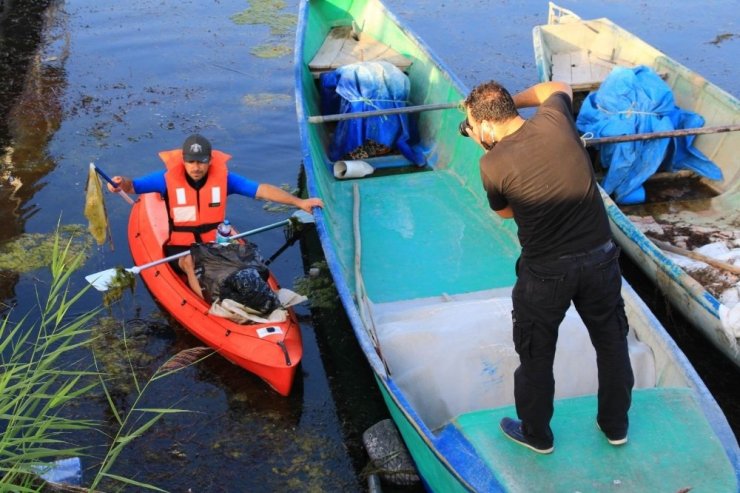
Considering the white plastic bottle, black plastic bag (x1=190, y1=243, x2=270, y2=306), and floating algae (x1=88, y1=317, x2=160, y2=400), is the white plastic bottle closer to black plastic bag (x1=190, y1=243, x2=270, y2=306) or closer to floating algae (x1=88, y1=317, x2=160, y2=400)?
black plastic bag (x1=190, y1=243, x2=270, y2=306)

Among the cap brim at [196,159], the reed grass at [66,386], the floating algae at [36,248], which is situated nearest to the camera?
the reed grass at [66,386]

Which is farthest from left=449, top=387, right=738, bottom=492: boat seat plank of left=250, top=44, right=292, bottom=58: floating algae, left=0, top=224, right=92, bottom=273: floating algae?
left=250, top=44, right=292, bottom=58: floating algae

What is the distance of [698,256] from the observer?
602 centimetres

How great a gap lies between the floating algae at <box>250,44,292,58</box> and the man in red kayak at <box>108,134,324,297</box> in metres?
6.35

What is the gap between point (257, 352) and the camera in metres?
5.09

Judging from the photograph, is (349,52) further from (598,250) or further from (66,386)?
(598,250)

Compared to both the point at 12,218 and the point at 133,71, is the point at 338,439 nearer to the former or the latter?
the point at 12,218

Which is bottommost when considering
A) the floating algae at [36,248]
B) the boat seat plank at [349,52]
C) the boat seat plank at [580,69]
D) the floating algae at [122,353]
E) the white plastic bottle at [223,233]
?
the floating algae at [122,353]

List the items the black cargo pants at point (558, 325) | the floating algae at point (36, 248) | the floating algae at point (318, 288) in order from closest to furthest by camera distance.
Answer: the black cargo pants at point (558, 325) < the floating algae at point (318, 288) < the floating algae at point (36, 248)

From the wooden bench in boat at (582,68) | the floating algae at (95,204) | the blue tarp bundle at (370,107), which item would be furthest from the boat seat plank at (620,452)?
the wooden bench in boat at (582,68)

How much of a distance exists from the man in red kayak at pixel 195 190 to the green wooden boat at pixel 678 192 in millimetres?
2759

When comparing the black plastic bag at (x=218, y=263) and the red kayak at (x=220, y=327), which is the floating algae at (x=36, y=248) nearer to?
the red kayak at (x=220, y=327)

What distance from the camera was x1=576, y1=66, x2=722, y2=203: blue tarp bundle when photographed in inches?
281

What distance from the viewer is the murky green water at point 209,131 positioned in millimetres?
4973
